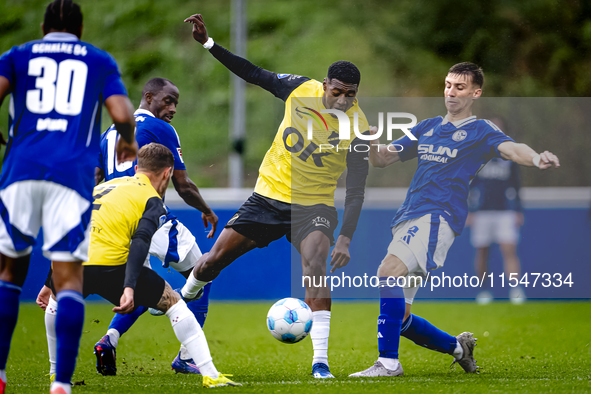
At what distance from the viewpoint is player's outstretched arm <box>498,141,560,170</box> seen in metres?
4.17

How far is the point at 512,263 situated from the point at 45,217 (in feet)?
15.2

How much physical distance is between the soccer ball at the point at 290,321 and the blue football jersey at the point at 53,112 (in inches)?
65.0

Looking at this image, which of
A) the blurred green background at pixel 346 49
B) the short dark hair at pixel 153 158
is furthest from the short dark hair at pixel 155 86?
the blurred green background at pixel 346 49

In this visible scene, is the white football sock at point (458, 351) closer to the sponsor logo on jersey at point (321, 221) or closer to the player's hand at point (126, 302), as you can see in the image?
the sponsor logo on jersey at point (321, 221)

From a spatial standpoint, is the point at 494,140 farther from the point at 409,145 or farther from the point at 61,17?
the point at 61,17

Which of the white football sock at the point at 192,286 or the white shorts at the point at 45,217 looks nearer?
the white shorts at the point at 45,217

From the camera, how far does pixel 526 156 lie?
175 inches

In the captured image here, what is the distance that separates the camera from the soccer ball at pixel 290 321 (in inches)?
171

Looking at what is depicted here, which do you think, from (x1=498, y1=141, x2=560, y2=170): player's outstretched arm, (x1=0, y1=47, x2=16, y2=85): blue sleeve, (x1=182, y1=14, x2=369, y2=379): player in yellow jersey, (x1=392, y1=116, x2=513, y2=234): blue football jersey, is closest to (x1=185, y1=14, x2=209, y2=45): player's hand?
(x1=182, y1=14, x2=369, y2=379): player in yellow jersey

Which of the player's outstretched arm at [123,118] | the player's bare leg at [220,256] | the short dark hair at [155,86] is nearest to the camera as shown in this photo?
the player's outstretched arm at [123,118]

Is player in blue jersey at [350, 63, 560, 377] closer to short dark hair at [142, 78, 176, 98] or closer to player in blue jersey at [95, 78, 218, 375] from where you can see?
player in blue jersey at [95, 78, 218, 375]

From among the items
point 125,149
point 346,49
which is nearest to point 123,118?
point 125,149

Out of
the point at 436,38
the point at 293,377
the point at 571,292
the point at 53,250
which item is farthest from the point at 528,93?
the point at 53,250

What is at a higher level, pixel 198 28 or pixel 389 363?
pixel 198 28
